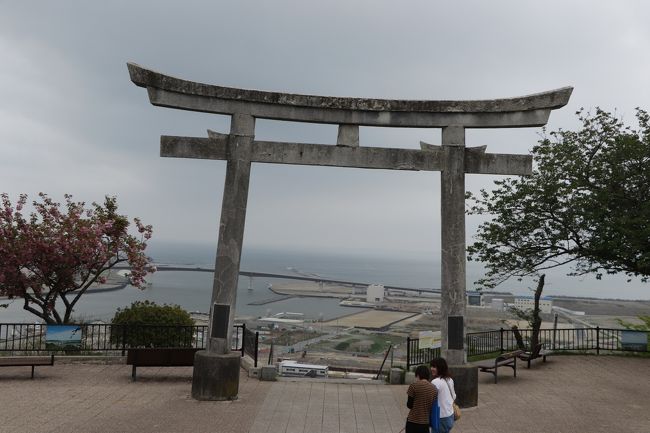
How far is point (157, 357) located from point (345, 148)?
657 centimetres

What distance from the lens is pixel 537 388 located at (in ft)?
37.7

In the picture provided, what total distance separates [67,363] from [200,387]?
208 inches

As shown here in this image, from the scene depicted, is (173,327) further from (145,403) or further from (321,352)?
(321,352)

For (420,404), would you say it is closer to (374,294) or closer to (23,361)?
(23,361)

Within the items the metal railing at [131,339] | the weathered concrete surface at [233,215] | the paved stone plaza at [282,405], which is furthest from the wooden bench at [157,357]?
the metal railing at [131,339]

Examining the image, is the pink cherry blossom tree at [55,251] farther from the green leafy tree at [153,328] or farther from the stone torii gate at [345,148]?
the stone torii gate at [345,148]

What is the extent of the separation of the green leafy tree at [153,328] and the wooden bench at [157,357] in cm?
231

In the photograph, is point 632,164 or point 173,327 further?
point 632,164

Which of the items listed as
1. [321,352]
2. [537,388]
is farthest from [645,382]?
[321,352]

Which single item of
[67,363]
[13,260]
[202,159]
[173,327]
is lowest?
[67,363]

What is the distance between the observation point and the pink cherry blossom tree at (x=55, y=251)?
45.7 feet

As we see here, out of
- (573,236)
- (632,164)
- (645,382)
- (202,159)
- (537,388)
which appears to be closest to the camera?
(202,159)

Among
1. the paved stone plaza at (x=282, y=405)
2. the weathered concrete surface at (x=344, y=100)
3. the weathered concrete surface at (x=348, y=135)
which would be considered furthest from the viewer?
the weathered concrete surface at (x=348, y=135)

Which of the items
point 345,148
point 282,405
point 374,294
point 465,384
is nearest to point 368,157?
point 345,148
